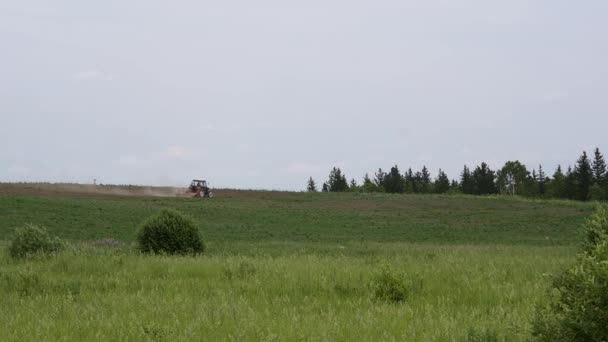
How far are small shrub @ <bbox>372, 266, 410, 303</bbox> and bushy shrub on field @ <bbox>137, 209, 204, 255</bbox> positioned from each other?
9449 mm

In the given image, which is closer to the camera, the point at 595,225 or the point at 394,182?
the point at 595,225

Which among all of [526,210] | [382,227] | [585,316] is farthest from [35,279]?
[526,210]

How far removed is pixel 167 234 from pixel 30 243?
11.9 ft

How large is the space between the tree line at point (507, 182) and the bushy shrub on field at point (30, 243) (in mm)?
87590

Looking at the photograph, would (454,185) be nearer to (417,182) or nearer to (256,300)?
(417,182)

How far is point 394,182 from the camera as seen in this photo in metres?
134

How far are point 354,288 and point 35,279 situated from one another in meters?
5.51

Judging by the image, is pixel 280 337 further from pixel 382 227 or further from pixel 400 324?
pixel 382 227

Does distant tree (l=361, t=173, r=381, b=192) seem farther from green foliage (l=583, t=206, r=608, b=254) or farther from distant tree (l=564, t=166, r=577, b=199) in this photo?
green foliage (l=583, t=206, r=608, b=254)

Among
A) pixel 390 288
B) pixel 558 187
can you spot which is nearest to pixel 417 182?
pixel 558 187

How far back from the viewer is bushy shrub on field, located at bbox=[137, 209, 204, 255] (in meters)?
17.6

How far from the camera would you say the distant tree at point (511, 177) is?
5331 inches

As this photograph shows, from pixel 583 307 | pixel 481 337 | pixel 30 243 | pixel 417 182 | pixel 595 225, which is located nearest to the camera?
pixel 583 307

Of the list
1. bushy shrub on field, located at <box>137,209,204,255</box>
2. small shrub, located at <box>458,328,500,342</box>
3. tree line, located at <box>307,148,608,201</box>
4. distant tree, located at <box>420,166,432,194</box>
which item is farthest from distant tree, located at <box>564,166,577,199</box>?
small shrub, located at <box>458,328,500,342</box>
